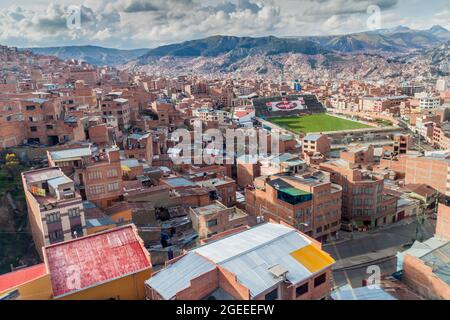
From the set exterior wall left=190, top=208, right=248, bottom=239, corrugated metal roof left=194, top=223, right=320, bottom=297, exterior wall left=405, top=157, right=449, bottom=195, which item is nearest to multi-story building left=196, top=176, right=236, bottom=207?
exterior wall left=190, top=208, right=248, bottom=239

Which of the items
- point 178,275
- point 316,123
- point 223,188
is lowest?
point 316,123

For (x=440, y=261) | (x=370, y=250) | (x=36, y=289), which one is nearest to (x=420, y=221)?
(x=370, y=250)

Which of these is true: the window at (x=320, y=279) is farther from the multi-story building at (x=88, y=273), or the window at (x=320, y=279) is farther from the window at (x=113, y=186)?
the window at (x=113, y=186)

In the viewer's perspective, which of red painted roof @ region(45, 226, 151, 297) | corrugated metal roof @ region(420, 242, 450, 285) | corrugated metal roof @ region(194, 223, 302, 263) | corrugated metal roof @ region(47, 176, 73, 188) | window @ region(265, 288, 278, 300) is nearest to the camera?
window @ region(265, 288, 278, 300)

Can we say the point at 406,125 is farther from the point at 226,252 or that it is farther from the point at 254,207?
the point at 226,252

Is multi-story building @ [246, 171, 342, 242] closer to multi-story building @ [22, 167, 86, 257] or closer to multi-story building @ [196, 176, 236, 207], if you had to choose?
multi-story building @ [196, 176, 236, 207]

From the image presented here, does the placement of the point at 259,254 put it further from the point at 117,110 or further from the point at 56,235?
the point at 117,110
